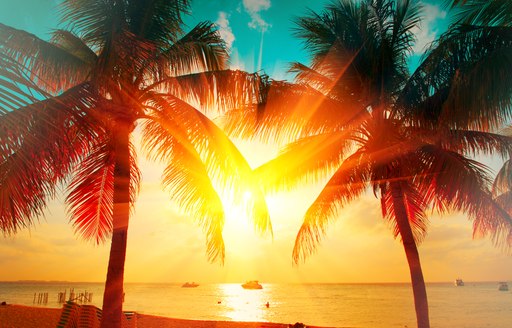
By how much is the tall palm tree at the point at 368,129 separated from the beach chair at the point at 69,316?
273 inches

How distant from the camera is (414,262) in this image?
9.10m

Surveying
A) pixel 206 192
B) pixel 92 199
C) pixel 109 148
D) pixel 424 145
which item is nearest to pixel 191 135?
pixel 206 192

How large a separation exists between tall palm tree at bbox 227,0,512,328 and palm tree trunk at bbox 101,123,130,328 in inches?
116

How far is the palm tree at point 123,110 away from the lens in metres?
5.08

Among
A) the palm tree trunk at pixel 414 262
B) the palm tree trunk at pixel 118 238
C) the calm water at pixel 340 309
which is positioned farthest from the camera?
the calm water at pixel 340 309

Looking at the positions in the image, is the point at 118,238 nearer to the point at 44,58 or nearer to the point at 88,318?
the point at 44,58

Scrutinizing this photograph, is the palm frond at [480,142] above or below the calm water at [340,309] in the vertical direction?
above

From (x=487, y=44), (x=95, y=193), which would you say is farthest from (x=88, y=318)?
(x=487, y=44)

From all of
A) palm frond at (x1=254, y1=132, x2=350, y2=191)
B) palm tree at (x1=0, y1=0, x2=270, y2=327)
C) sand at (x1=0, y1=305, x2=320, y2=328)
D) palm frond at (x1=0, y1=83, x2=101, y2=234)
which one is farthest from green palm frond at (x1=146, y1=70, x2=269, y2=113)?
sand at (x1=0, y1=305, x2=320, y2=328)

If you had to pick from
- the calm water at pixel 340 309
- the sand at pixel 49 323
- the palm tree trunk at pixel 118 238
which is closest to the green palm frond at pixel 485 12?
the palm tree trunk at pixel 118 238

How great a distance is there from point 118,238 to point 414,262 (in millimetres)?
6829

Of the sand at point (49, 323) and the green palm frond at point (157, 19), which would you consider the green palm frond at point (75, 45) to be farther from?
the sand at point (49, 323)

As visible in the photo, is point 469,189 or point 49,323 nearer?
point 469,189

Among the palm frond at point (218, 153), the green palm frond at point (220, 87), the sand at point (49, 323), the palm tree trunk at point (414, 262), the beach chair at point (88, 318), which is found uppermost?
the green palm frond at point (220, 87)
